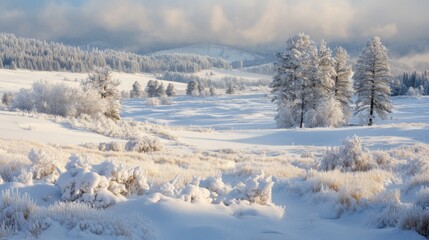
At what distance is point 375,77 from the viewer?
4131 centimetres

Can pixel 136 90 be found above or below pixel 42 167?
above

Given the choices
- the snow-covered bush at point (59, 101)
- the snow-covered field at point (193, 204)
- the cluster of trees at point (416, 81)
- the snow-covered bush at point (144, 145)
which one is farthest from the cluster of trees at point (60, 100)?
the cluster of trees at point (416, 81)

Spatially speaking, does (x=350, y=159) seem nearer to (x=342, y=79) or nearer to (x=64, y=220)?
(x=64, y=220)

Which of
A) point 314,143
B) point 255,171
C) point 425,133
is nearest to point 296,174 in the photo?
point 255,171

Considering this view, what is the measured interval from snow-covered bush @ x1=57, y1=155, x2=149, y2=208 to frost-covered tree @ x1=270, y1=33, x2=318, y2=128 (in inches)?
1324

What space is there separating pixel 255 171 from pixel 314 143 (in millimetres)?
17686

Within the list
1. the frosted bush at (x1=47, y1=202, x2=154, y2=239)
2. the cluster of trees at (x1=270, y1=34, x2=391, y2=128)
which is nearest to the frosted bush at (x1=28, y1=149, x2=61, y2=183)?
the frosted bush at (x1=47, y1=202, x2=154, y2=239)

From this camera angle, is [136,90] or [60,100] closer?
[60,100]

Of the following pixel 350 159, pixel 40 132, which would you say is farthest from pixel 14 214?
pixel 40 132

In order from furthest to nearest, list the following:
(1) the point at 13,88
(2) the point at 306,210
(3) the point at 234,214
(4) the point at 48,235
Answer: (1) the point at 13,88, (2) the point at 306,210, (3) the point at 234,214, (4) the point at 48,235

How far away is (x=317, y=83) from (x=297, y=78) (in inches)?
104

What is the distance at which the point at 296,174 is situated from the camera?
10484mm

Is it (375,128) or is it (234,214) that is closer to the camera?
(234,214)

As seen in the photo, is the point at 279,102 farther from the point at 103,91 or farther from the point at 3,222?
the point at 3,222
